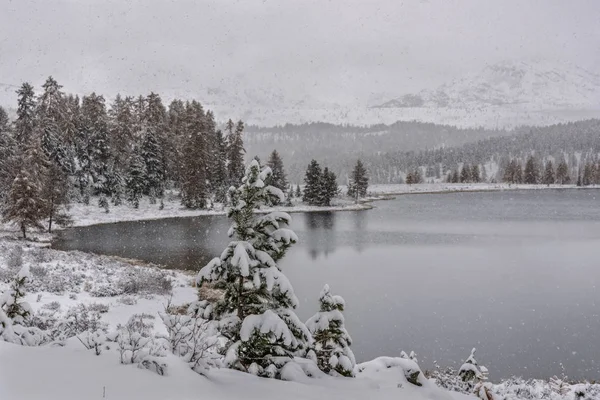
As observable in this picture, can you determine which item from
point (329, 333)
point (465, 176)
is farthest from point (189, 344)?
point (465, 176)

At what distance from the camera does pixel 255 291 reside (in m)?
8.26

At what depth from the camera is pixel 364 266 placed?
102 feet

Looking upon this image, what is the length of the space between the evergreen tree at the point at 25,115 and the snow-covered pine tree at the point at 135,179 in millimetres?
14018

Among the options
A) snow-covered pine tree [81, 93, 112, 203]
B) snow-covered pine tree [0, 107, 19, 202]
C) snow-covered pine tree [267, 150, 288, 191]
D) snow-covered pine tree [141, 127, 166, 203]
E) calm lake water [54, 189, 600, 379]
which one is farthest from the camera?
snow-covered pine tree [267, 150, 288, 191]

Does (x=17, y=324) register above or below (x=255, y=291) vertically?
below

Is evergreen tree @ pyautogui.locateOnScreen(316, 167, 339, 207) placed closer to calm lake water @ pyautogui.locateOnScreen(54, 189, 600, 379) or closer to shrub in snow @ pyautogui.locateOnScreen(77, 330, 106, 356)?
calm lake water @ pyautogui.locateOnScreen(54, 189, 600, 379)

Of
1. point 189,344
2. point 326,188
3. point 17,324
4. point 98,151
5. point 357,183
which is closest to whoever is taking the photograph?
point 189,344

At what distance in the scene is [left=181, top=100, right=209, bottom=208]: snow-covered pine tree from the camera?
66062 mm

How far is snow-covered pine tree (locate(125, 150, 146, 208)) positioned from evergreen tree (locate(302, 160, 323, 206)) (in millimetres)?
30357

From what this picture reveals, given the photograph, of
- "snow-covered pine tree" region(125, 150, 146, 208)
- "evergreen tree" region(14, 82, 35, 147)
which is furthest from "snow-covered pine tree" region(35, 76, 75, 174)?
"snow-covered pine tree" region(125, 150, 146, 208)

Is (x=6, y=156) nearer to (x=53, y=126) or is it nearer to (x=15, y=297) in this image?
(x=53, y=126)

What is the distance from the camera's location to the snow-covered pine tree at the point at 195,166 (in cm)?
6606

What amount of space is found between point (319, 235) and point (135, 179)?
33.0 meters

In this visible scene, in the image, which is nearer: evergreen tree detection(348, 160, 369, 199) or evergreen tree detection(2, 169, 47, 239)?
evergreen tree detection(2, 169, 47, 239)
